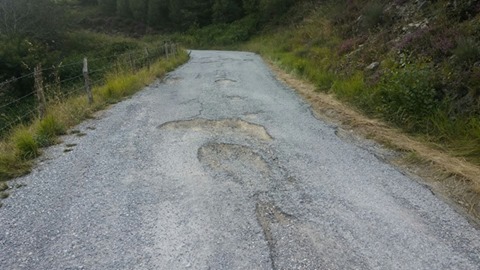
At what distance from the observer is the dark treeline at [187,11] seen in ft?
137

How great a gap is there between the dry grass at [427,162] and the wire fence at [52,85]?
5.17m

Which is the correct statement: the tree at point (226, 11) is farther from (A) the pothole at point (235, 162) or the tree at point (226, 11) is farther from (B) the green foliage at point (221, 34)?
(A) the pothole at point (235, 162)

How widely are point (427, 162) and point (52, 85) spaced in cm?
786

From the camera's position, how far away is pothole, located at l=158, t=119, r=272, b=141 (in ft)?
19.0

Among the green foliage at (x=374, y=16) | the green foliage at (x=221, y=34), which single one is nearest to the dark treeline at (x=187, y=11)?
the green foliage at (x=221, y=34)

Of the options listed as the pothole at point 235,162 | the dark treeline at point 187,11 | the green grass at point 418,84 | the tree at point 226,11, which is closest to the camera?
the pothole at point 235,162

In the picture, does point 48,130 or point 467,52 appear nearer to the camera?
point 48,130

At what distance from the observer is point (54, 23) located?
2767cm

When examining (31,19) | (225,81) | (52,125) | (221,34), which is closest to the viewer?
(52,125)

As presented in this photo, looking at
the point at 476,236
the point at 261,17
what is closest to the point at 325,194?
the point at 476,236

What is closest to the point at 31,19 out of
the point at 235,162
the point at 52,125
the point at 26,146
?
the point at 52,125

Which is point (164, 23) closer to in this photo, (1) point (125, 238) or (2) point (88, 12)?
(2) point (88, 12)

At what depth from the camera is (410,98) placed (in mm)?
5996

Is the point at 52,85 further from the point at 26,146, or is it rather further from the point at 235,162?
the point at 235,162
